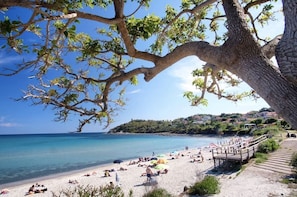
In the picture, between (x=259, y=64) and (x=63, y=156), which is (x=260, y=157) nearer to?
(x=259, y=64)

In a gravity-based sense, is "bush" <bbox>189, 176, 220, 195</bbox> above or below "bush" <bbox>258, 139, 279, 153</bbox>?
below

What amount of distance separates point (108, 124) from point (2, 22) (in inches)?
124

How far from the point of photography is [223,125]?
352 feet

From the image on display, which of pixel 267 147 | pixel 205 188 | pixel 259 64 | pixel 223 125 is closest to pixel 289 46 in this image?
pixel 259 64

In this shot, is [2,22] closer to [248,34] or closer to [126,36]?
[126,36]

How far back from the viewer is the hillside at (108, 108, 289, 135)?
3341 inches

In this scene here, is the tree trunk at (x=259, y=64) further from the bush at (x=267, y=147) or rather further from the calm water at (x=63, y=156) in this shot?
the calm water at (x=63, y=156)

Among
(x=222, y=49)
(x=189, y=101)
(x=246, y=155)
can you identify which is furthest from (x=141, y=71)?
(x=246, y=155)

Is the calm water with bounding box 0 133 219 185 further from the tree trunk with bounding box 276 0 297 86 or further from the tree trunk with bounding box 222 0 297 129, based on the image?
the tree trunk with bounding box 276 0 297 86

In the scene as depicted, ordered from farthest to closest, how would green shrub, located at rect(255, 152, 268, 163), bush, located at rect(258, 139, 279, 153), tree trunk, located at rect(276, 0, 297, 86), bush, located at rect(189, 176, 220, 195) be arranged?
bush, located at rect(258, 139, 279, 153)
green shrub, located at rect(255, 152, 268, 163)
bush, located at rect(189, 176, 220, 195)
tree trunk, located at rect(276, 0, 297, 86)

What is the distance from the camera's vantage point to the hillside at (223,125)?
84.9m

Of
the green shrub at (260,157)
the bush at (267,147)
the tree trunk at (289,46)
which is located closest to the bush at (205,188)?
the green shrub at (260,157)

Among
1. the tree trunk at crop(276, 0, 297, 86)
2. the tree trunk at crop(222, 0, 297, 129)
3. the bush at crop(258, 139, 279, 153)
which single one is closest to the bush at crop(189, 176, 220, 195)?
the bush at crop(258, 139, 279, 153)

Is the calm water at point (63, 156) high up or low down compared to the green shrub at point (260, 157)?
down
